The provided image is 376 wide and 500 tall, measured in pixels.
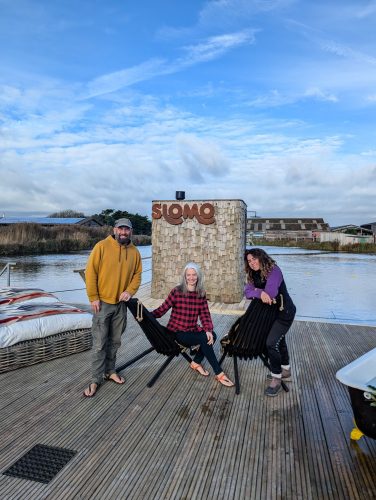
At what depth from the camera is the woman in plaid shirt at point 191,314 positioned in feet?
10.1

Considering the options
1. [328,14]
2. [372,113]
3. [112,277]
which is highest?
[328,14]

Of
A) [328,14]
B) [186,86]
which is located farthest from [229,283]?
[186,86]

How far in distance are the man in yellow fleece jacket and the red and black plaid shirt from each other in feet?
1.18

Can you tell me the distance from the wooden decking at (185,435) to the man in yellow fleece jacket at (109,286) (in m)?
0.33

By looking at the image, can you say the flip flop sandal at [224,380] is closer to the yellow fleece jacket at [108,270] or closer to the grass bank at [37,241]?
the yellow fleece jacket at [108,270]

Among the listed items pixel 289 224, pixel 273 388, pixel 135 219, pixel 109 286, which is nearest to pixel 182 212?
pixel 109 286

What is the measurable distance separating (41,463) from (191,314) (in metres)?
1.56

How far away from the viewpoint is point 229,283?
6.67 metres

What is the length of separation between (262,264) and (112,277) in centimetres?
119

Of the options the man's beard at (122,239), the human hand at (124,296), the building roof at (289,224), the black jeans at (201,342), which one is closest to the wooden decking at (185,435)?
the black jeans at (201,342)

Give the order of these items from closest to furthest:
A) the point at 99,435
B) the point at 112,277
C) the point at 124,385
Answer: the point at 99,435, the point at 112,277, the point at 124,385

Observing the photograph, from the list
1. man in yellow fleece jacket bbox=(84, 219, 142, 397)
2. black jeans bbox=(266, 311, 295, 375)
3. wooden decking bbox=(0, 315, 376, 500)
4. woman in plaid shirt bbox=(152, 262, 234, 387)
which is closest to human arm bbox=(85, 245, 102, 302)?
man in yellow fleece jacket bbox=(84, 219, 142, 397)

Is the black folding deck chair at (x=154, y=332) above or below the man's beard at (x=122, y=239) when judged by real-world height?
below

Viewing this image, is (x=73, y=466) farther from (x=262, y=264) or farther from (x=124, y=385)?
(x=262, y=264)
